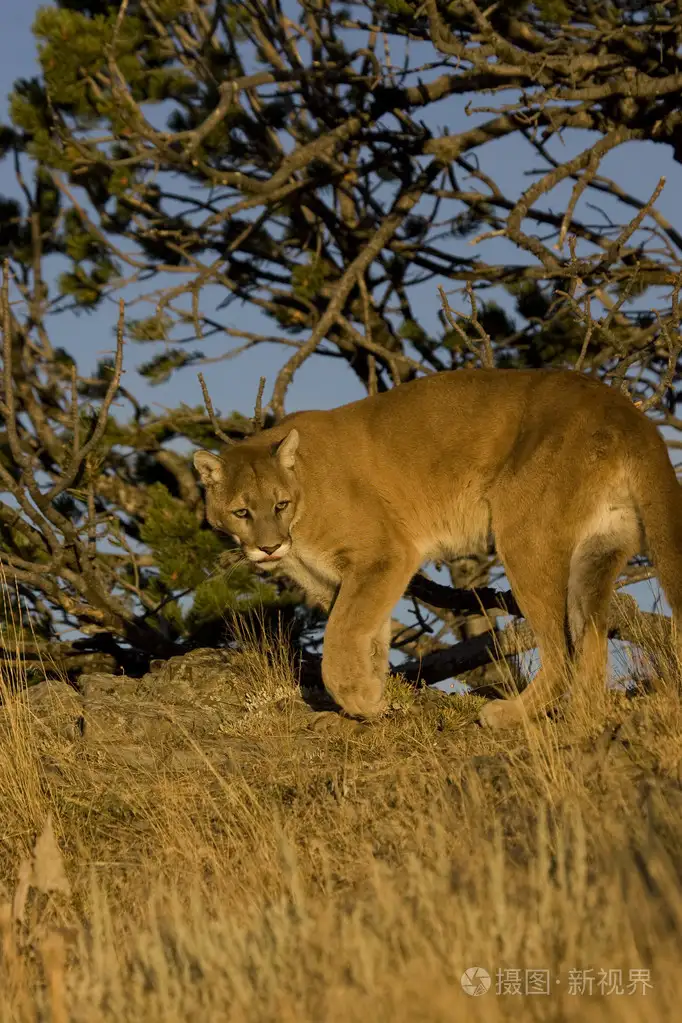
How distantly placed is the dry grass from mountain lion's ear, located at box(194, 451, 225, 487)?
123 centimetres

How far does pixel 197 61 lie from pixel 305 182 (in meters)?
1.66

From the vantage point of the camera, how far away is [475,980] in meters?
2.81

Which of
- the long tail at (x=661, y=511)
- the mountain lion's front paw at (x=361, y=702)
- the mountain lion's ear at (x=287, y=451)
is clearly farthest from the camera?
the mountain lion's ear at (x=287, y=451)

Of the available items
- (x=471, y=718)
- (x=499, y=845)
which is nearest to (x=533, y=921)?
(x=499, y=845)

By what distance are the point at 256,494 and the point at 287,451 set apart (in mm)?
293

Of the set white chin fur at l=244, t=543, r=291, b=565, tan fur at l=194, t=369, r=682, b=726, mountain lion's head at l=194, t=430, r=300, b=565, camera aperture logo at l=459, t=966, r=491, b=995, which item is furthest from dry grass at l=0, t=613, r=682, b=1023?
mountain lion's head at l=194, t=430, r=300, b=565

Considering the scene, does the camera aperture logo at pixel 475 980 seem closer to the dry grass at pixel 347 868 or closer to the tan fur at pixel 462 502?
the dry grass at pixel 347 868

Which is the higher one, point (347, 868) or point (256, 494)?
point (256, 494)

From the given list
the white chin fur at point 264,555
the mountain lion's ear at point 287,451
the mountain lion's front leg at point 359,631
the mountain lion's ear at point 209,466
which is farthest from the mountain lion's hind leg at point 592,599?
the mountain lion's ear at point 209,466

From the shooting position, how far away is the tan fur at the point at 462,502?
564 centimetres

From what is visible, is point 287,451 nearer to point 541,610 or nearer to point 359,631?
point 359,631

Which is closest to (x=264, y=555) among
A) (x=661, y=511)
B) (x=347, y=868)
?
(x=661, y=511)

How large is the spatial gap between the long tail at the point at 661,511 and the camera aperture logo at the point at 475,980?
109 inches

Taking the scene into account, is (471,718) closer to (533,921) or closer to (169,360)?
(533,921)
